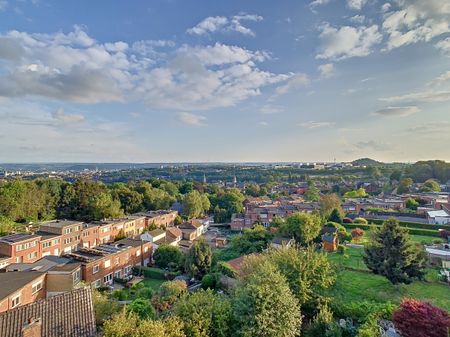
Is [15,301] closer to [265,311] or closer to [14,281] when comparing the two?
[14,281]

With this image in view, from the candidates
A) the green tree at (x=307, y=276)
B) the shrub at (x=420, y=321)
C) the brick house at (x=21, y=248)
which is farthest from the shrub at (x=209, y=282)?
the brick house at (x=21, y=248)

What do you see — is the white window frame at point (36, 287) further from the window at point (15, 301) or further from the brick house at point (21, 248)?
the brick house at point (21, 248)

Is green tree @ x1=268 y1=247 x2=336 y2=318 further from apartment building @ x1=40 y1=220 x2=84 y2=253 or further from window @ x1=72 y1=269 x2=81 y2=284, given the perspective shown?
apartment building @ x1=40 y1=220 x2=84 y2=253

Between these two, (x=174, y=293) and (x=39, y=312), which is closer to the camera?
(x=39, y=312)

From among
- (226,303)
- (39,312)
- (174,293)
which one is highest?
(39,312)

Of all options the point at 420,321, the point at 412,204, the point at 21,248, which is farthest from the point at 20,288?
the point at 412,204

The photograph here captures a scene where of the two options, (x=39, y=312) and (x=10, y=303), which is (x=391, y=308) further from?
(x=10, y=303)

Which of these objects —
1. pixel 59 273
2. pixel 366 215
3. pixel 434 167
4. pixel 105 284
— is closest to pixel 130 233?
pixel 105 284
